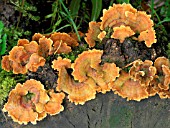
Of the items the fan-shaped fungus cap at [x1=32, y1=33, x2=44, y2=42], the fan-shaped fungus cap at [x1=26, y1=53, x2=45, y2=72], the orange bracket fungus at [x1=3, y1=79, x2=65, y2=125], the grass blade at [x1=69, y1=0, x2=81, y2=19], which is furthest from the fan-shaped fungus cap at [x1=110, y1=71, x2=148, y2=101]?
the grass blade at [x1=69, y1=0, x2=81, y2=19]

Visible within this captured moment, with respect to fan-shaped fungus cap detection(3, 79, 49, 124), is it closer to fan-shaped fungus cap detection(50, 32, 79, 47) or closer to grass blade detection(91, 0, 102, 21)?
fan-shaped fungus cap detection(50, 32, 79, 47)

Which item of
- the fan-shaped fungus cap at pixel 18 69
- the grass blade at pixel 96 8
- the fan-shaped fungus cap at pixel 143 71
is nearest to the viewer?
the fan-shaped fungus cap at pixel 143 71

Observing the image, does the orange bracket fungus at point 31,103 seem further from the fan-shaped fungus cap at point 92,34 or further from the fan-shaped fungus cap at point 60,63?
the fan-shaped fungus cap at point 92,34

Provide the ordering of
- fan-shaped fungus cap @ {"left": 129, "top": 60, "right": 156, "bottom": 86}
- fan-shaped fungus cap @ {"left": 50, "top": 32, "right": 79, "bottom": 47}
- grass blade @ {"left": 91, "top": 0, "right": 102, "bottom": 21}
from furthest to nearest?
grass blade @ {"left": 91, "top": 0, "right": 102, "bottom": 21}
fan-shaped fungus cap @ {"left": 50, "top": 32, "right": 79, "bottom": 47}
fan-shaped fungus cap @ {"left": 129, "top": 60, "right": 156, "bottom": 86}

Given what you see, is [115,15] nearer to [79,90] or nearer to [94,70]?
[94,70]

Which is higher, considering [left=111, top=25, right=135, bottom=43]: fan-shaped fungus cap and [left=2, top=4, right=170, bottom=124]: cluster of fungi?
[left=111, top=25, right=135, bottom=43]: fan-shaped fungus cap

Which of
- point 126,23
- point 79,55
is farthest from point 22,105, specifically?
point 126,23

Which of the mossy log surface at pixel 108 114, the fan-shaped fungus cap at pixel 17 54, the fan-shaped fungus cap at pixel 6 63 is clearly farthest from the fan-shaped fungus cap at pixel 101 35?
the fan-shaped fungus cap at pixel 6 63

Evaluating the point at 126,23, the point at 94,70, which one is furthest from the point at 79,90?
the point at 126,23
